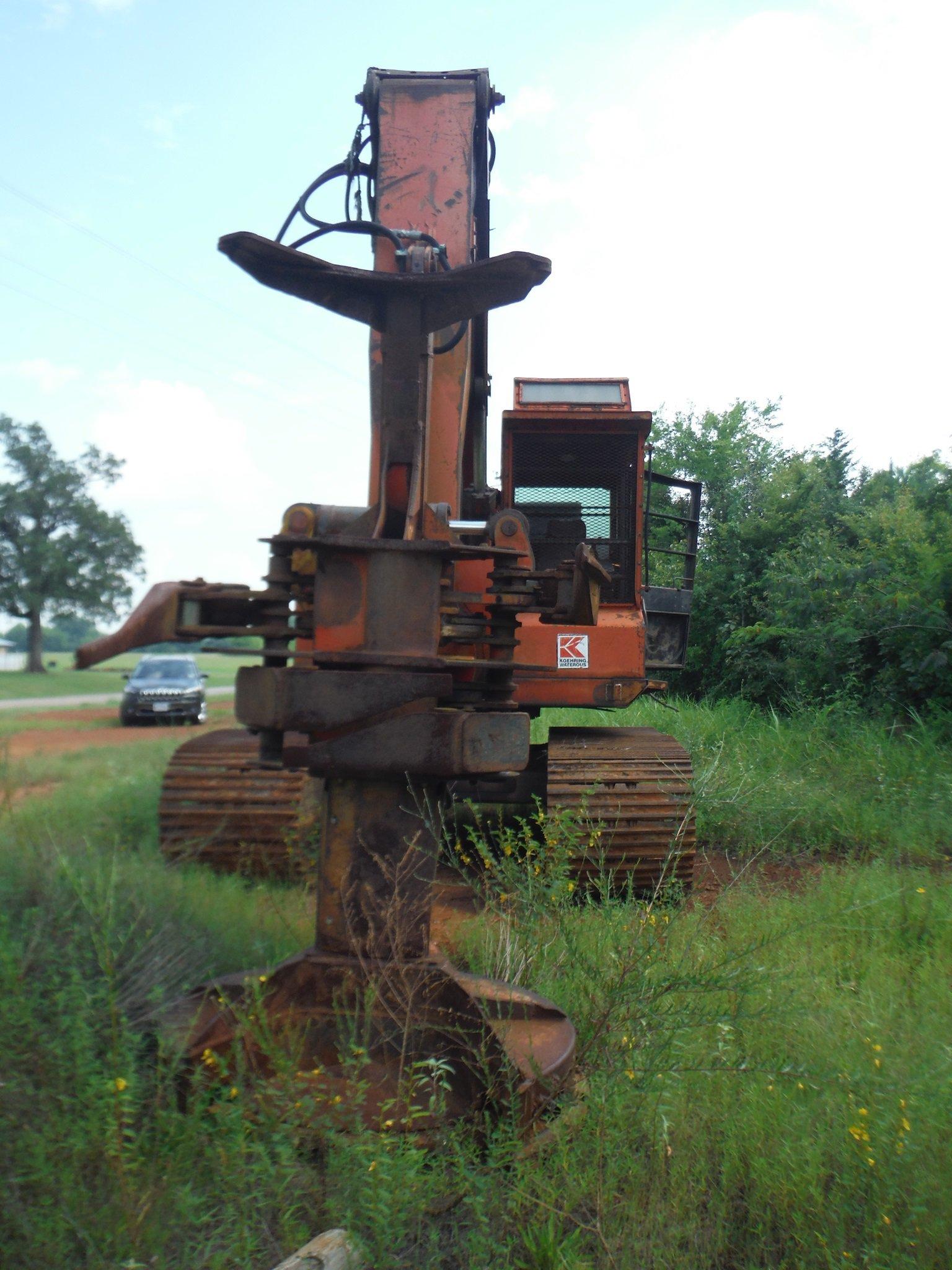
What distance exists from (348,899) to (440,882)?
11.2 feet

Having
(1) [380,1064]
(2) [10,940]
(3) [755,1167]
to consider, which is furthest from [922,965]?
(2) [10,940]

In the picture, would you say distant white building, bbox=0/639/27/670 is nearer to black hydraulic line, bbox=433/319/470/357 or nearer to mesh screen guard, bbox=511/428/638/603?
black hydraulic line, bbox=433/319/470/357

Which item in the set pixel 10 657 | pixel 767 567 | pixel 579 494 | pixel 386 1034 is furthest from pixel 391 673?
pixel 767 567

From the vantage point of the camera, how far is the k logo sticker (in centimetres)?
566

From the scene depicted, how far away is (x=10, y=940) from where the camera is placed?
3135 mm

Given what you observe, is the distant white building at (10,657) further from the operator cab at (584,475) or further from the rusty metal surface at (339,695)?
the operator cab at (584,475)

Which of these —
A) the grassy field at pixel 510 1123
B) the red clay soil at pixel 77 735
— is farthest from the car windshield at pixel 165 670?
the grassy field at pixel 510 1123

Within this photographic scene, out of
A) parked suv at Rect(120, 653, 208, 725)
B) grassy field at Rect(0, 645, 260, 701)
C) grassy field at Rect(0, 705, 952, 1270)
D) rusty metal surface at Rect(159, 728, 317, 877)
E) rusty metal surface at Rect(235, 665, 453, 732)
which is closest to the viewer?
grassy field at Rect(0, 705, 952, 1270)

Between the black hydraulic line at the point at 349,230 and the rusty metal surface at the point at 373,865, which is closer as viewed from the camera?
the rusty metal surface at the point at 373,865

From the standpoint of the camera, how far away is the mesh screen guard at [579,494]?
20.7ft

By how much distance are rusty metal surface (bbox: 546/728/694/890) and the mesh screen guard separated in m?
1.11

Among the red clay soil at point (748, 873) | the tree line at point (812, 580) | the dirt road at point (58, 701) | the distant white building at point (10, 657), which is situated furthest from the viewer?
the tree line at point (812, 580)

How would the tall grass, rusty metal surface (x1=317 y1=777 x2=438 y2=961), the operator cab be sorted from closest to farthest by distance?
rusty metal surface (x1=317 y1=777 x2=438 y2=961) → the operator cab → the tall grass

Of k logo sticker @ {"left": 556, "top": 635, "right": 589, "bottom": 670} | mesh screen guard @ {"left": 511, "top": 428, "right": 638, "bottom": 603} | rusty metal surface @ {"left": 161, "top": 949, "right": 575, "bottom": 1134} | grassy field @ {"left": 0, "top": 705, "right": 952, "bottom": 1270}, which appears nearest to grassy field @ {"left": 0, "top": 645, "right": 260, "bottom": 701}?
grassy field @ {"left": 0, "top": 705, "right": 952, "bottom": 1270}
